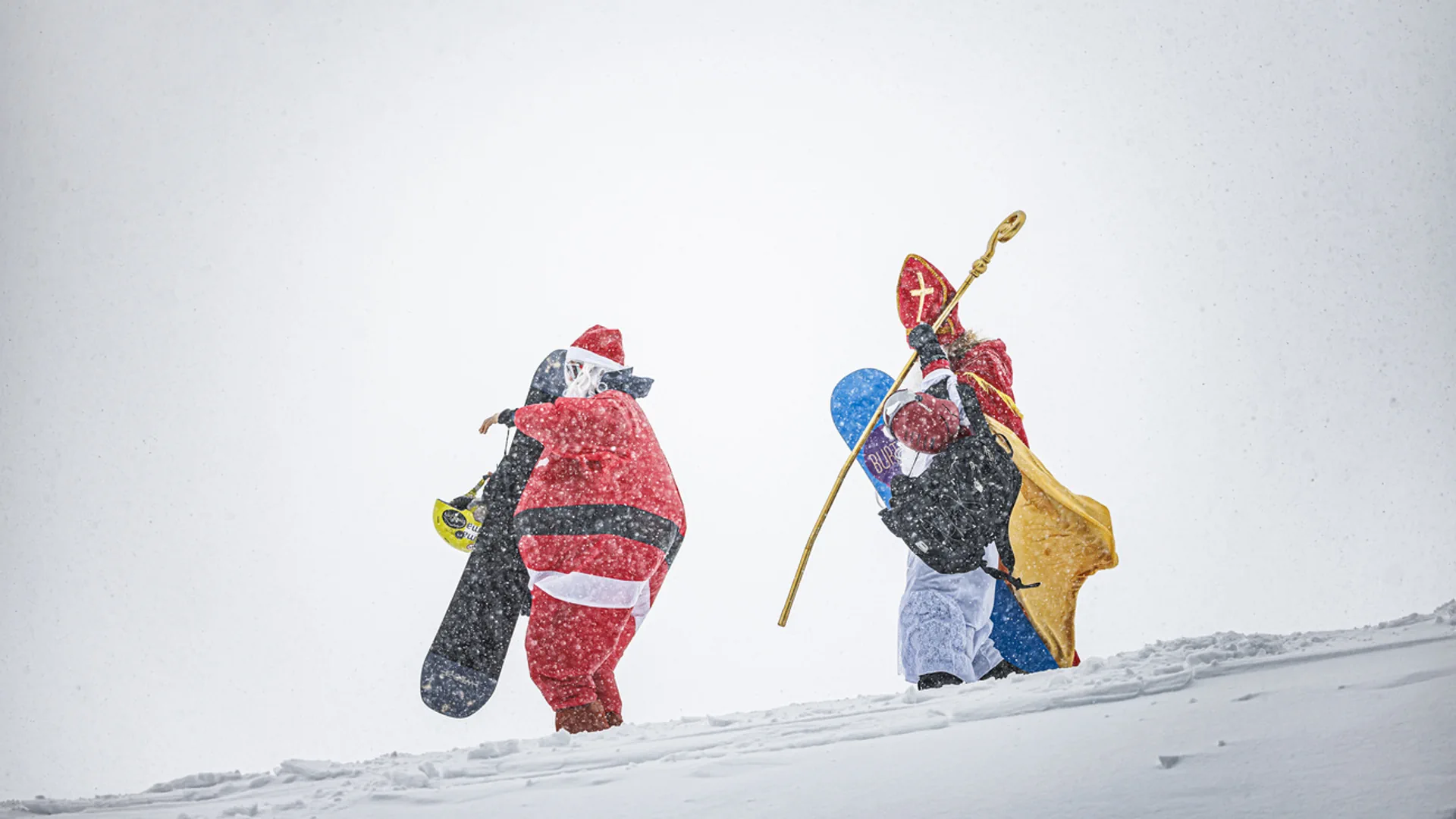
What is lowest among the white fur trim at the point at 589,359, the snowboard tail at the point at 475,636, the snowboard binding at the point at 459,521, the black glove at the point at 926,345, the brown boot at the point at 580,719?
the brown boot at the point at 580,719

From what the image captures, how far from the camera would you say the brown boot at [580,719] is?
94.0 inches

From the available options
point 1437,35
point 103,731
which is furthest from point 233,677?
point 1437,35

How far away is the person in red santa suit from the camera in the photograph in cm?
239

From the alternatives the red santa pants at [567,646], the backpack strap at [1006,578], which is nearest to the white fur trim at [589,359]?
the red santa pants at [567,646]

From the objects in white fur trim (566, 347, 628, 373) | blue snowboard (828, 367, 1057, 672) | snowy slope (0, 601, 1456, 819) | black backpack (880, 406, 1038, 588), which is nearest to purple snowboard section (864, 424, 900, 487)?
blue snowboard (828, 367, 1057, 672)

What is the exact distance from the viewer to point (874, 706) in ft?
5.89

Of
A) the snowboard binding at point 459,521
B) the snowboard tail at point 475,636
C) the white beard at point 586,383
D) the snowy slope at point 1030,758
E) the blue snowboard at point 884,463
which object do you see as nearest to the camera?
the snowy slope at point 1030,758

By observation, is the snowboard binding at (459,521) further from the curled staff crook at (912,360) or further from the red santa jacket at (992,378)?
the red santa jacket at (992,378)

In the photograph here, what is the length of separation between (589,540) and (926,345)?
1037mm

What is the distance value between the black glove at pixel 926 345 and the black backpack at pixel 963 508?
216 millimetres

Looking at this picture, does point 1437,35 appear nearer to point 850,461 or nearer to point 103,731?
point 850,461

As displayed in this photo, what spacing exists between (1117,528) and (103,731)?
453 centimetres

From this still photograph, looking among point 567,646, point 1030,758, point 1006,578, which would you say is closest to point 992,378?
point 1006,578

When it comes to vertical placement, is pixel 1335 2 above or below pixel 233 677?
above
